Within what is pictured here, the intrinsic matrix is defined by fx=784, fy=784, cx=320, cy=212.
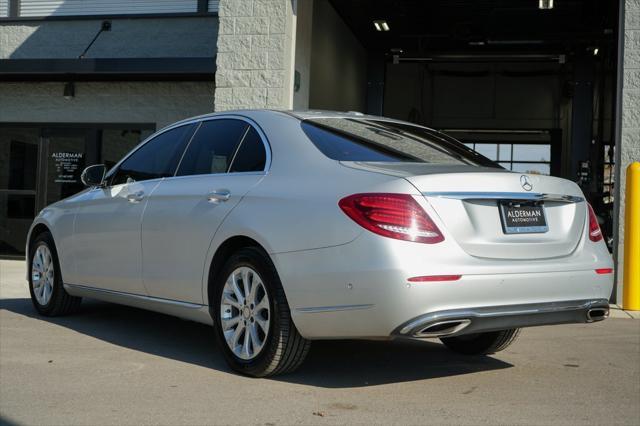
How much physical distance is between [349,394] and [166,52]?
31.8 feet

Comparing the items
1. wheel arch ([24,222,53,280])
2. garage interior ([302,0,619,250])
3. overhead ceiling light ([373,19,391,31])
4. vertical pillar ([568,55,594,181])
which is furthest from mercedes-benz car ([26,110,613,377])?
vertical pillar ([568,55,594,181])

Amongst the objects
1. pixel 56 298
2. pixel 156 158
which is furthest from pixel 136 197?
pixel 56 298

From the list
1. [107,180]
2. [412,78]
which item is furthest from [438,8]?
[107,180]

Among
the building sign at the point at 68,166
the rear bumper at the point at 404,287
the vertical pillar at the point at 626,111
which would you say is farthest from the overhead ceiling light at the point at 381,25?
the rear bumper at the point at 404,287

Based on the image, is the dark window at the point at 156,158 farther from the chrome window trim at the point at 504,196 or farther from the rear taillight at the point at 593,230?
the rear taillight at the point at 593,230

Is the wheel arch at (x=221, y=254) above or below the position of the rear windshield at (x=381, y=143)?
below

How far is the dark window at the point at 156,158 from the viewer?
5.66m

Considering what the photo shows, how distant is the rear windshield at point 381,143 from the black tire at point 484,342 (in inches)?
44.8

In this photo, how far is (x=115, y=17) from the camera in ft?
43.1

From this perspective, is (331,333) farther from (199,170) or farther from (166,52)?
(166,52)

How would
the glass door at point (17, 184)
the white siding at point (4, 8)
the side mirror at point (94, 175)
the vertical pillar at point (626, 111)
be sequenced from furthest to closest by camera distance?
the white siding at point (4, 8)
the glass door at point (17, 184)
the vertical pillar at point (626, 111)
the side mirror at point (94, 175)

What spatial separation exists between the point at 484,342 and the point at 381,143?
5.33 ft

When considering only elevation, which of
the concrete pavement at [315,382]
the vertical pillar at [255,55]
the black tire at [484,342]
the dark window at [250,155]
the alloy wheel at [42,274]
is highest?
the vertical pillar at [255,55]

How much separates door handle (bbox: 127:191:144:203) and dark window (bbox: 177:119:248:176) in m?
0.36
